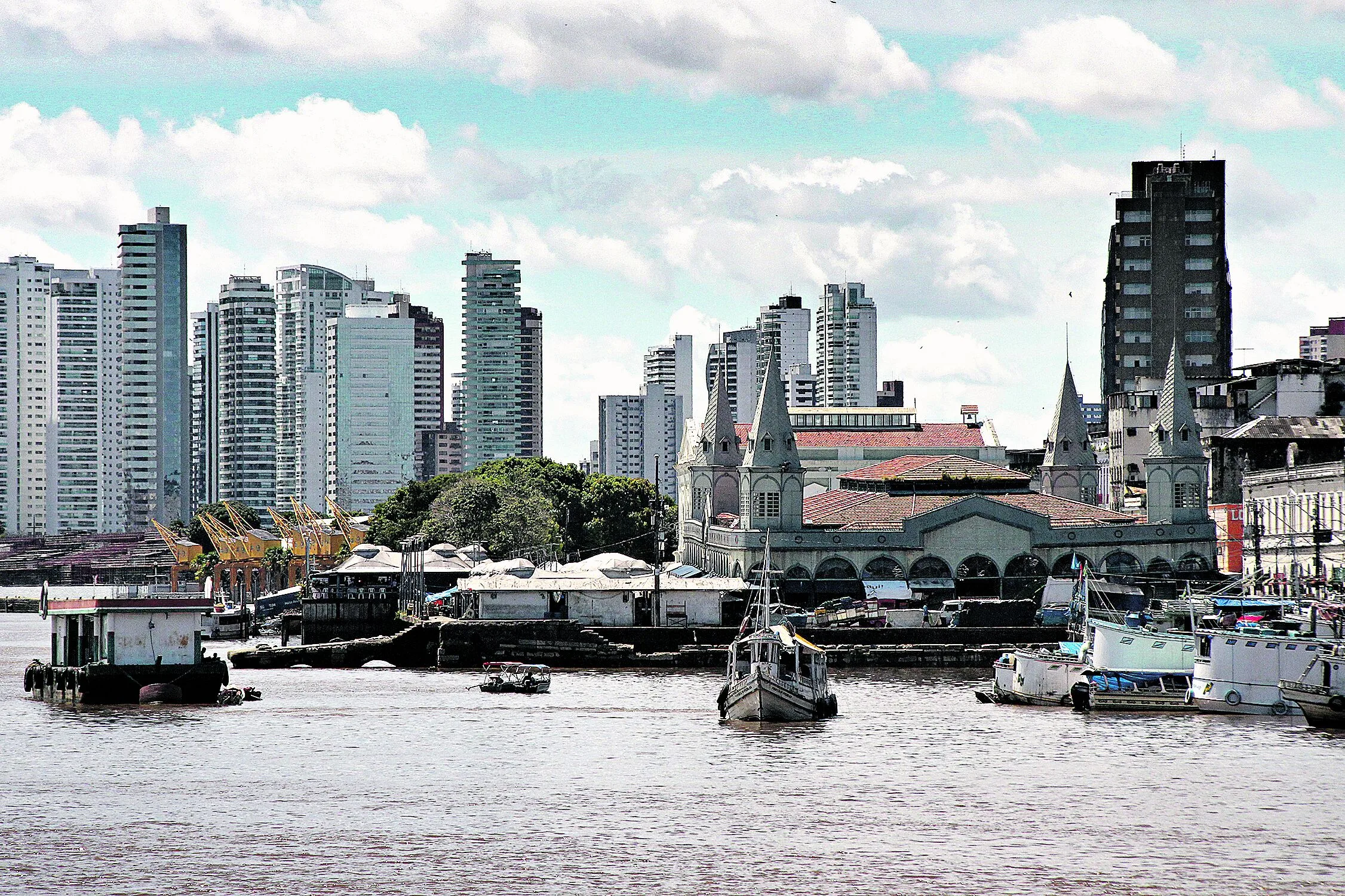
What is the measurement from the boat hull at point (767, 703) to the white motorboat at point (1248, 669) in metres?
15.5

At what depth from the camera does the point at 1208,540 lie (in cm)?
13988

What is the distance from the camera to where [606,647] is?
113625 millimetres

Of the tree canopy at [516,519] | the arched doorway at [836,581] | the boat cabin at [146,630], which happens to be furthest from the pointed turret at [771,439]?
the boat cabin at [146,630]

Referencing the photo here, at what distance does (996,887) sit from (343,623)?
3265 inches

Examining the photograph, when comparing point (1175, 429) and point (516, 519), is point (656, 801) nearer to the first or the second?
point (1175, 429)

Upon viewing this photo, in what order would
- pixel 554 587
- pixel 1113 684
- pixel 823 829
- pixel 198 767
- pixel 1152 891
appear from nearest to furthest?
pixel 1152 891, pixel 823 829, pixel 198 767, pixel 1113 684, pixel 554 587

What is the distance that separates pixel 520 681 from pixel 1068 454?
73258mm

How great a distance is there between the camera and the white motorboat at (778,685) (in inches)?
3189

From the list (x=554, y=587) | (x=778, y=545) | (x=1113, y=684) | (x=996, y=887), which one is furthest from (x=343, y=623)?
(x=996, y=887)

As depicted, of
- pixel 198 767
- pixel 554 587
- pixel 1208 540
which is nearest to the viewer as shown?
pixel 198 767

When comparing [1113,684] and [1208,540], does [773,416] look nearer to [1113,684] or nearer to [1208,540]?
[1208,540]

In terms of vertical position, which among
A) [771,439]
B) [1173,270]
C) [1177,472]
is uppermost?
[1173,270]

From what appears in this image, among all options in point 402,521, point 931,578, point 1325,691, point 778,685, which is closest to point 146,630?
point 778,685

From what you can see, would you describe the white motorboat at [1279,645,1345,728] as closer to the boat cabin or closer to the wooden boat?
the wooden boat
